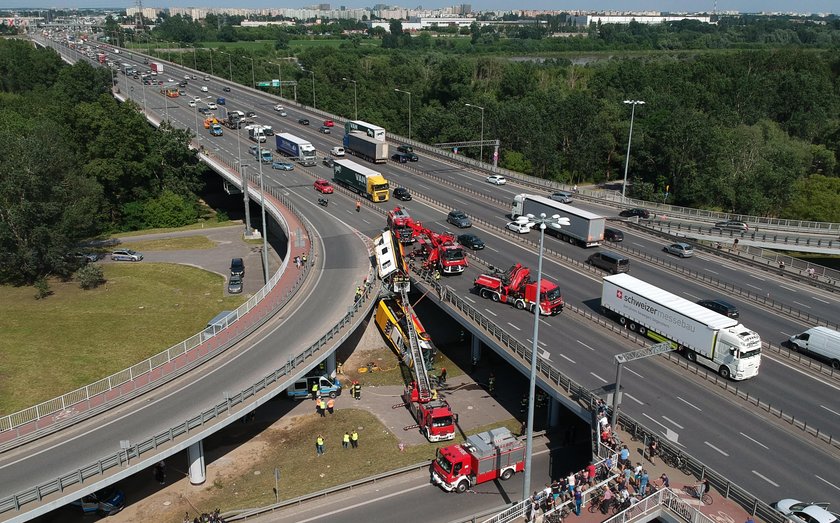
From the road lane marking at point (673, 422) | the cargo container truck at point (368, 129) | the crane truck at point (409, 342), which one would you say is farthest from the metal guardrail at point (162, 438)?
the cargo container truck at point (368, 129)

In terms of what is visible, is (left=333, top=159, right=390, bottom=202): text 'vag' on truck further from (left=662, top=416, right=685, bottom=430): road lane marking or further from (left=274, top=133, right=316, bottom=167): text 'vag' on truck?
(left=662, top=416, right=685, bottom=430): road lane marking

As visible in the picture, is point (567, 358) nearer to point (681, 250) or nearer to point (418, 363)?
point (418, 363)

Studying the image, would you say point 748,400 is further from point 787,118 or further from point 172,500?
point 787,118

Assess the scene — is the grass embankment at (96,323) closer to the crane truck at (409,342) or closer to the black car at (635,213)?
the crane truck at (409,342)

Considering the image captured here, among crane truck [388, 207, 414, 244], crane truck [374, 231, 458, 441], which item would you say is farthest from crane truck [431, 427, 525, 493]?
crane truck [388, 207, 414, 244]

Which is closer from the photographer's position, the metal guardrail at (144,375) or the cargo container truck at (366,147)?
the metal guardrail at (144,375)

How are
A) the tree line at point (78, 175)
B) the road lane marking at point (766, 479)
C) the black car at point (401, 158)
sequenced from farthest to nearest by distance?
1. the black car at point (401, 158)
2. the tree line at point (78, 175)
3. the road lane marking at point (766, 479)
